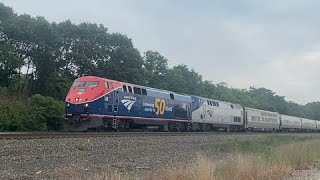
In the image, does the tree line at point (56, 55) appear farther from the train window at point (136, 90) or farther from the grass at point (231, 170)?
the grass at point (231, 170)

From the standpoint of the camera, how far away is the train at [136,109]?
83.7 ft

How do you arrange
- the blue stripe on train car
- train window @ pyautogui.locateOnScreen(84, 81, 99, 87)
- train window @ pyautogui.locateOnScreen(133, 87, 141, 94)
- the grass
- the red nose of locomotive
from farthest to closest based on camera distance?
train window @ pyautogui.locateOnScreen(133, 87, 141, 94) < the blue stripe on train car < train window @ pyautogui.locateOnScreen(84, 81, 99, 87) < the red nose of locomotive < the grass

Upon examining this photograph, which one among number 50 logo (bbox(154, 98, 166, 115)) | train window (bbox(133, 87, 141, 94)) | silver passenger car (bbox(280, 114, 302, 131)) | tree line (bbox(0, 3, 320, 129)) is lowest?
silver passenger car (bbox(280, 114, 302, 131))

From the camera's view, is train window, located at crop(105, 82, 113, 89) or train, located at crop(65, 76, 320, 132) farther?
train window, located at crop(105, 82, 113, 89)

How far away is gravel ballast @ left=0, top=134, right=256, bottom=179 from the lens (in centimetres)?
1237

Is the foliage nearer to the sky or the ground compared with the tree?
nearer to the ground

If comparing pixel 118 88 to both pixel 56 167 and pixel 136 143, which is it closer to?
pixel 136 143

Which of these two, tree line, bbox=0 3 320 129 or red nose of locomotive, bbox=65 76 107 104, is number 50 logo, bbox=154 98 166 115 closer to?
red nose of locomotive, bbox=65 76 107 104

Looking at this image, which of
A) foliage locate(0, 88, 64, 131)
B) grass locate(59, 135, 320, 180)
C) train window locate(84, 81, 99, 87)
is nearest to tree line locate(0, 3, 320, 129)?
foliage locate(0, 88, 64, 131)

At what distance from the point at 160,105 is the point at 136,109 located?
12.6 ft

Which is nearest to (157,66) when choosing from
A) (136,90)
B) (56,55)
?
(56,55)

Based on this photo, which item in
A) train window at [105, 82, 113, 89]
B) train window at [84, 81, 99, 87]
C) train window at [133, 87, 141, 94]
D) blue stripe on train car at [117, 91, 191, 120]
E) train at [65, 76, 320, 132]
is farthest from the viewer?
train window at [133, 87, 141, 94]

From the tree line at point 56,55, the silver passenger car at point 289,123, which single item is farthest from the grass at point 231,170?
the silver passenger car at point 289,123

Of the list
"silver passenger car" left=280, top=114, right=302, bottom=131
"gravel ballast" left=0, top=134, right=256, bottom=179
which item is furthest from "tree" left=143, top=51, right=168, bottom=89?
"gravel ballast" left=0, top=134, right=256, bottom=179
